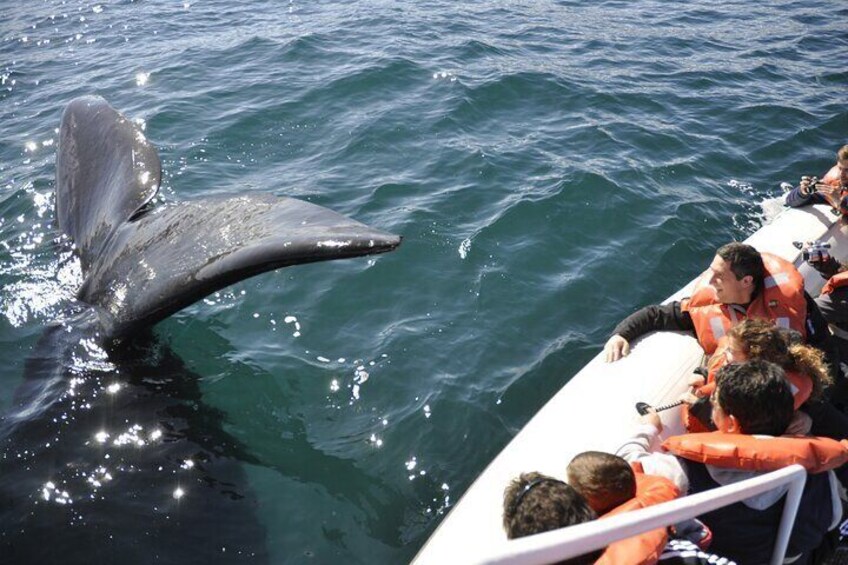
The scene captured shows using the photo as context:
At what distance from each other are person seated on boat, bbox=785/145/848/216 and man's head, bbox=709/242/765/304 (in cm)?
253

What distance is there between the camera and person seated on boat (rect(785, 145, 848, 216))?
7.25 m

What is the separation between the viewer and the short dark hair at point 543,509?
305 centimetres

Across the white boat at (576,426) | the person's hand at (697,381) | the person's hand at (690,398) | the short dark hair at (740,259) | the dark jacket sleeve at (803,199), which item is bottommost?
the white boat at (576,426)

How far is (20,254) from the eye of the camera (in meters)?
7.74

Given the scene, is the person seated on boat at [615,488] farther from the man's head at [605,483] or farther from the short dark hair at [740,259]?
the short dark hair at [740,259]

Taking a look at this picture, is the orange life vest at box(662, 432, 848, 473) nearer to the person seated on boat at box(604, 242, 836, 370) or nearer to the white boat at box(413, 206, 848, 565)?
the white boat at box(413, 206, 848, 565)

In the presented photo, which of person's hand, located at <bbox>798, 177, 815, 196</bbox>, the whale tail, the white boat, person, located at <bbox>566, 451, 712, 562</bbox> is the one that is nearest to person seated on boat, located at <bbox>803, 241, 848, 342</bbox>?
the white boat

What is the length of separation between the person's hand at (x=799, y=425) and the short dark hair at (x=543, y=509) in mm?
1955

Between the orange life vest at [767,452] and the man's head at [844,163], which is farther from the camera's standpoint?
the man's head at [844,163]

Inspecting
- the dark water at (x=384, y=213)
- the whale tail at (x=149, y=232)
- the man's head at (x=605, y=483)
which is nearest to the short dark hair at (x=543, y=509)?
the man's head at (x=605, y=483)

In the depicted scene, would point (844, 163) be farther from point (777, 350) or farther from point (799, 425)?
point (799, 425)

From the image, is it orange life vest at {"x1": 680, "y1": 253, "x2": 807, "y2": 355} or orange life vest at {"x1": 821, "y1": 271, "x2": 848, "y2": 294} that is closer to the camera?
orange life vest at {"x1": 680, "y1": 253, "x2": 807, "y2": 355}

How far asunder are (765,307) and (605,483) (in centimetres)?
281

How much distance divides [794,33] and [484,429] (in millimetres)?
14063
